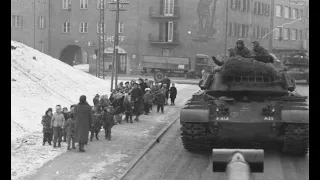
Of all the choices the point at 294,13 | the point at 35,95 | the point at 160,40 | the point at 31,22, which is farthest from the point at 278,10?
the point at 35,95

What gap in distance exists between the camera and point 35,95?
19.5m

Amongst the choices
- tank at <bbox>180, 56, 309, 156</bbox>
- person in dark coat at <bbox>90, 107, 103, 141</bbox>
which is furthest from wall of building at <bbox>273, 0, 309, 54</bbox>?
tank at <bbox>180, 56, 309, 156</bbox>

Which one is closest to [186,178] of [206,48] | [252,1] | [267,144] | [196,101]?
[196,101]

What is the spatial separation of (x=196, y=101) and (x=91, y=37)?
42001mm

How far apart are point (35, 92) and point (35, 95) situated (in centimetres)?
33

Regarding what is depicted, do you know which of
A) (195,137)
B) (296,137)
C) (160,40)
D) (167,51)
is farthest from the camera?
(167,51)

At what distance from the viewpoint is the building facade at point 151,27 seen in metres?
50.4

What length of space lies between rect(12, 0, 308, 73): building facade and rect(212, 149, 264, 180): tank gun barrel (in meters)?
45.5

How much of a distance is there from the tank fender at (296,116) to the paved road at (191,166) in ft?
3.28

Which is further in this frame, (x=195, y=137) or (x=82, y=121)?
(x=82, y=121)

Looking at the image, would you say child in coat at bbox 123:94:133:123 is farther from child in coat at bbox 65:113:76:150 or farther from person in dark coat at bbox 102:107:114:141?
child in coat at bbox 65:113:76:150

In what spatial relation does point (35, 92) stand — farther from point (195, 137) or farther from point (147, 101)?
point (195, 137)

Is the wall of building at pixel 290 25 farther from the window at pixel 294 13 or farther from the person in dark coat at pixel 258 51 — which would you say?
the person in dark coat at pixel 258 51
